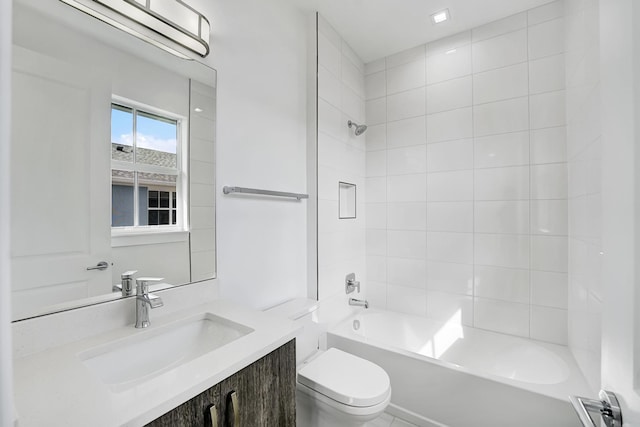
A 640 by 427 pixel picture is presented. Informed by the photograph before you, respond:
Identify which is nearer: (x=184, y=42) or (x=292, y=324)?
(x=292, y=324)

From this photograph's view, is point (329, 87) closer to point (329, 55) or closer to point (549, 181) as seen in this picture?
point (329, 55)

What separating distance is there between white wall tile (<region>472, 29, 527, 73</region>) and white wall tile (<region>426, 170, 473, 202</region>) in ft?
2.69

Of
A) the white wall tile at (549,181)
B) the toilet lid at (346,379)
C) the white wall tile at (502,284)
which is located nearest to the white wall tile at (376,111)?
the white wall tile at (549,181)

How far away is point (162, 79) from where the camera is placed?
1.19 meters

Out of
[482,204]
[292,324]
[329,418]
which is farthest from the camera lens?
[482,204]

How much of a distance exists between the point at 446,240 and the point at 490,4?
1.71 meters

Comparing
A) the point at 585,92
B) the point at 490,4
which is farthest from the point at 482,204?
the point at 490,4

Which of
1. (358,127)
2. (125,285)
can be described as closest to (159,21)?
(125,285)

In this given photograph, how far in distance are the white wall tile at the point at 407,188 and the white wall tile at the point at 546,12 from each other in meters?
1.28

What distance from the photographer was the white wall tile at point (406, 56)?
7.90 feet

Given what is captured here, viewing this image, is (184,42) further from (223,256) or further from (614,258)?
(614,258)

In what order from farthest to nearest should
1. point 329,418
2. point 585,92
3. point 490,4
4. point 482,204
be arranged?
point 482,204, point 490,4, point 585,92, point 329,418

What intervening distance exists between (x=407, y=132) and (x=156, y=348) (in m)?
2.34

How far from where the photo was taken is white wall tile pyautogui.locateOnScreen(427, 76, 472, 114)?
222 centimetres
